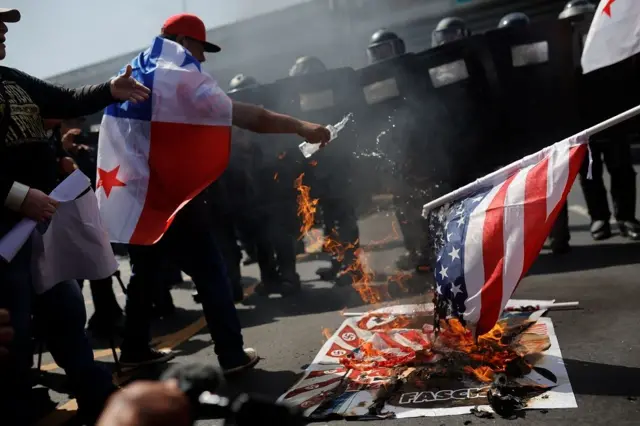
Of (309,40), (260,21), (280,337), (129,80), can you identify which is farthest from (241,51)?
(129,80)

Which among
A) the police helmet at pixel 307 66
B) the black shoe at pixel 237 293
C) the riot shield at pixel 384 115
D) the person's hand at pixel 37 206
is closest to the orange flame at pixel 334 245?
the riot shield at pixel 384 115

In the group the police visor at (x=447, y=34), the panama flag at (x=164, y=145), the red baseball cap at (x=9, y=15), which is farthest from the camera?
the police visor at (x=447, y=34)

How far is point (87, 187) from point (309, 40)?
1530cm

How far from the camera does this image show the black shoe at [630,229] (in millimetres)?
7057

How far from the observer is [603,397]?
3215mm

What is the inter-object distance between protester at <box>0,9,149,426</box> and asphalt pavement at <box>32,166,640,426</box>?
0.83m

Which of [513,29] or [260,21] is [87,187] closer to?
[513,29]

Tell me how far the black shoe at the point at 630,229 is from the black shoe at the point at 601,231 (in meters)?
0.15

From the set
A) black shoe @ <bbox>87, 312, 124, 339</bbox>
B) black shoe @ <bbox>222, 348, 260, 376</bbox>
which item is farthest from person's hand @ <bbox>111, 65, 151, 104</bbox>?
black shoe @ <bbox>87, 312, 124, 339</bbox>

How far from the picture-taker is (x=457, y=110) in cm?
714

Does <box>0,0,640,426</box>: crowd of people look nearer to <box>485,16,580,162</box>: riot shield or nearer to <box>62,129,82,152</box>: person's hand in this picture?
<box>62,129,82,152</box>: person's hand

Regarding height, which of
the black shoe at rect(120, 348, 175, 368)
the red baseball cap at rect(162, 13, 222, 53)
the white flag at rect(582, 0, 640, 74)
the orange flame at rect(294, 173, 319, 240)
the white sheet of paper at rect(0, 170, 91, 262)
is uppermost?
the red baseball cap at rect(162, 13, 222, 53)

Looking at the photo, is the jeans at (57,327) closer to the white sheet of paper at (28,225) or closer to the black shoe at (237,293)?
the white sheet of paper at (28,225)

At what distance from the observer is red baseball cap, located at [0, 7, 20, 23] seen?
9.78 ft
